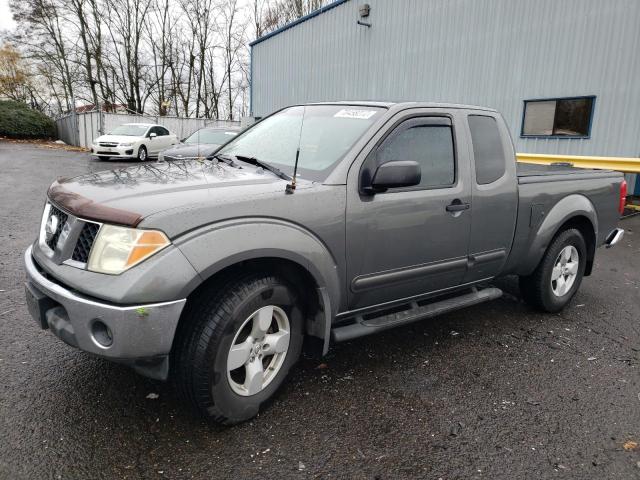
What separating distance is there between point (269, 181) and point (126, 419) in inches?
59.2

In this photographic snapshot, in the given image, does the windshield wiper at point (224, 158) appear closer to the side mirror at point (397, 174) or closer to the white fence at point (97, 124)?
the side mirror at point (397, 174)

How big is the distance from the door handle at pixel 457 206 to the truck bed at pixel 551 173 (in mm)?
794

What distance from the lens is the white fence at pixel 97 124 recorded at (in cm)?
2484

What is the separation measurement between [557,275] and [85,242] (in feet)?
12.9

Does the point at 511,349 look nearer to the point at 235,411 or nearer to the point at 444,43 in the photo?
the point at 235,411

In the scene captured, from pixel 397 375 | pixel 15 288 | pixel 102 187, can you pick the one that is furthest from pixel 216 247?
pixel 15 288

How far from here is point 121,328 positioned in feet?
7.21

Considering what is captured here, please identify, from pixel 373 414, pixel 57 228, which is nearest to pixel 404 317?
pixel 373 414

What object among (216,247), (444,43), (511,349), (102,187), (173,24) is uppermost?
(173,24)

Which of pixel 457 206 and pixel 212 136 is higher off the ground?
pixel 212 136

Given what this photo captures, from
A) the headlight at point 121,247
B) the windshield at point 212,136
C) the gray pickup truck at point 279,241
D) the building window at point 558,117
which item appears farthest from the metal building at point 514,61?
the headlight at point 121,247

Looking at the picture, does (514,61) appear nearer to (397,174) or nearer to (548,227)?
(548,227)

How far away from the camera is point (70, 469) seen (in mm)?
2275

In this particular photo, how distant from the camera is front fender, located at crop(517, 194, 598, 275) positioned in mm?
4188
